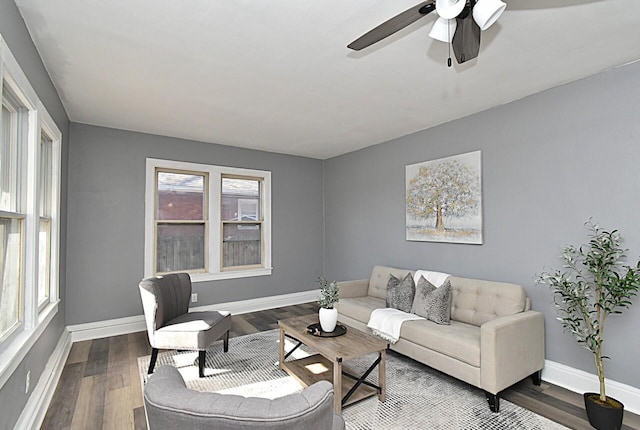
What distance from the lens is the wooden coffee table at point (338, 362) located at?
96.3 inches

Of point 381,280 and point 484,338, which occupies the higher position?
point 381,280

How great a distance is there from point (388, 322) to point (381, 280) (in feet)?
3.53

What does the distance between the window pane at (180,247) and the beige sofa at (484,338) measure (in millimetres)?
2636

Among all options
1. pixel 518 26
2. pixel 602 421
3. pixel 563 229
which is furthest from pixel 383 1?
pixel 602 421

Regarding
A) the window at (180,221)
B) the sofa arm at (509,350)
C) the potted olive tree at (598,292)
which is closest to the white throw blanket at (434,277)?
the sofa arm at (509,350)

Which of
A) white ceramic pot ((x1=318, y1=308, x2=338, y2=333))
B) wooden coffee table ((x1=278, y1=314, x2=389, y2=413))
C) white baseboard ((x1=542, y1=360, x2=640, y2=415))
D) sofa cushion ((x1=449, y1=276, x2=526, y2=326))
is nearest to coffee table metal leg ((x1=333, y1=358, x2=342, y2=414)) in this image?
wooden coffee table ((x1=278, y1=314, x2=389, y2=413))

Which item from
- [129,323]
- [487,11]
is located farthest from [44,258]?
[487,11]

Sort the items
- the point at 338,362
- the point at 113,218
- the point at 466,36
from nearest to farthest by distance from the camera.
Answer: the point at 466,36
the point at 338,362
the point at 113,218

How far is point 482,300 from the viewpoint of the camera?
326cm

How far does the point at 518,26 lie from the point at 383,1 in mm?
937

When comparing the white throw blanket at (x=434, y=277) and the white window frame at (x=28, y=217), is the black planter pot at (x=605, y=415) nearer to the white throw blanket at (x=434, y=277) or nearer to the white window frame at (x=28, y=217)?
the white throw blanket at (x=434, y=277)

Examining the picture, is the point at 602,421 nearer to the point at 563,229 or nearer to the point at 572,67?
the point at 563,229

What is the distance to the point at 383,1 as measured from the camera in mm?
1869

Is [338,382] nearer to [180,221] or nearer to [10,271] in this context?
[10,271]
